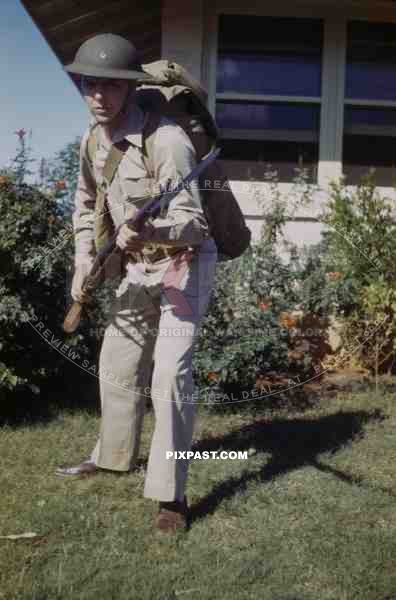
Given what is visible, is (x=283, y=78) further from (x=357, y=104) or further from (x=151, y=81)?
(x=151, y=81)

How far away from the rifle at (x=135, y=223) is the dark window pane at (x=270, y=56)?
366 centimetres

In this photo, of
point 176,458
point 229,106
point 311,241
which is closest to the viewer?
point 176,458

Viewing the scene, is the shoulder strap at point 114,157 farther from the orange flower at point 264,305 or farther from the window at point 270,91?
the window at point 270,91

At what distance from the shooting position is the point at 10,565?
278cm

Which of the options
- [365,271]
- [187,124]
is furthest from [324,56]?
[187,124]

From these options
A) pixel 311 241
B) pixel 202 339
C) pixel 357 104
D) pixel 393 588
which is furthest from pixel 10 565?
pixel 357 104

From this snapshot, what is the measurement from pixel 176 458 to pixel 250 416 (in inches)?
71.4

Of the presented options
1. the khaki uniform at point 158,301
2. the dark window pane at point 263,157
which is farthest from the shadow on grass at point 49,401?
the dark window pane at point 263,157

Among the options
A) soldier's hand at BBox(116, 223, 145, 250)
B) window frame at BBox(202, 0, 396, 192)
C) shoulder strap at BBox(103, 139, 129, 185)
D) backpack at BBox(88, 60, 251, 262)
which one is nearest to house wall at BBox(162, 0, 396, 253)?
window frame at BBox(202, 0, 396, 192)

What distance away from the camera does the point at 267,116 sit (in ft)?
21.7

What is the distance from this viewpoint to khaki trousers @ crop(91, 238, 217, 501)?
3.09 meters

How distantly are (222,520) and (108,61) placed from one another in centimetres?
209

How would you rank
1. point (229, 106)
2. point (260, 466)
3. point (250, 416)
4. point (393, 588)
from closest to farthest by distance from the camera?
point (393, 588) → point (260, 466) → point (250, 416) → point (229, 106)

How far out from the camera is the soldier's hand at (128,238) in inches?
113
